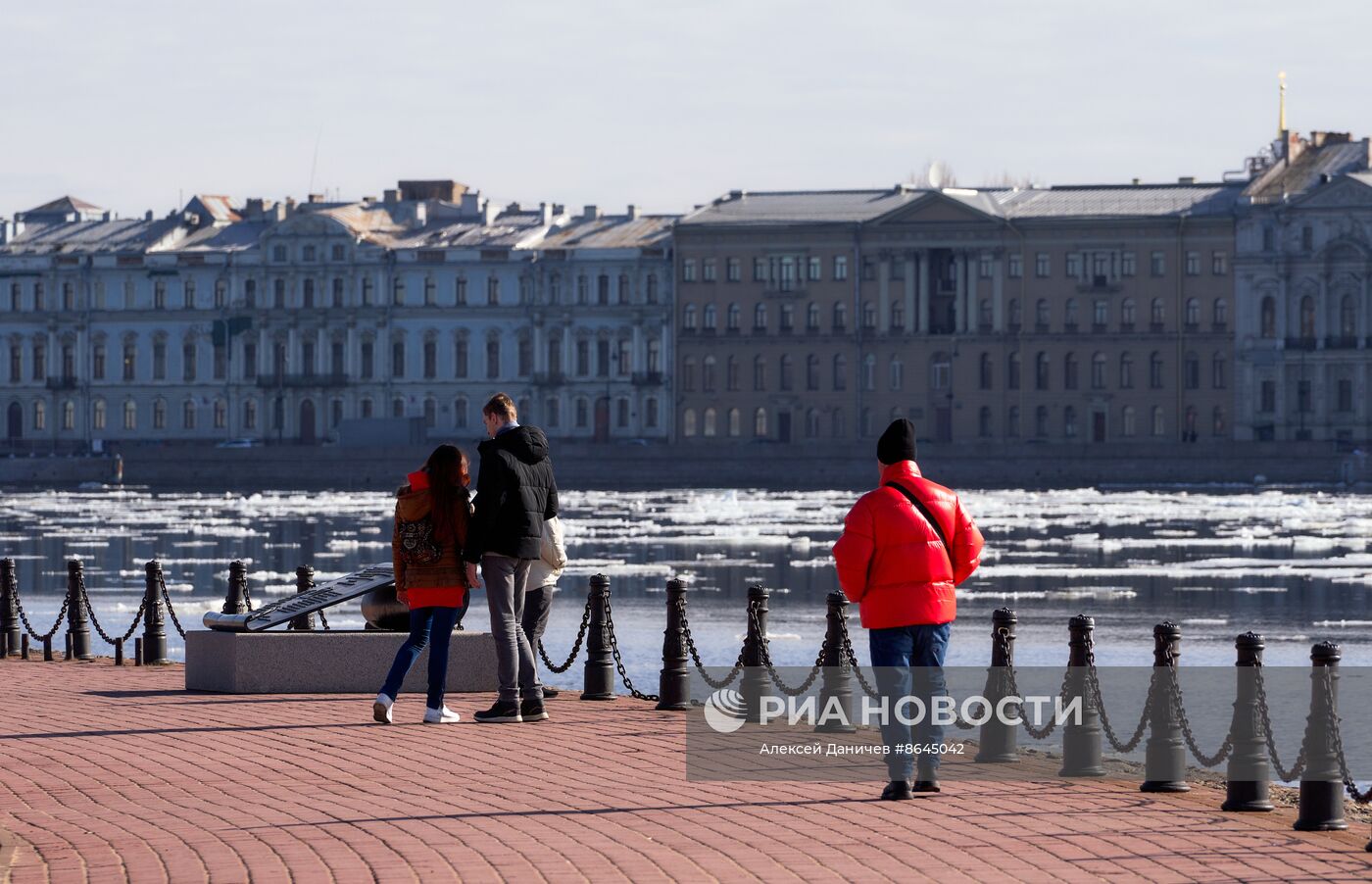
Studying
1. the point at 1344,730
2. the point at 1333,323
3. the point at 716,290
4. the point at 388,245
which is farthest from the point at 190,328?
the point at 1344,730

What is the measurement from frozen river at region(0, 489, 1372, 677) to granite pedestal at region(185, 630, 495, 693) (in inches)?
184

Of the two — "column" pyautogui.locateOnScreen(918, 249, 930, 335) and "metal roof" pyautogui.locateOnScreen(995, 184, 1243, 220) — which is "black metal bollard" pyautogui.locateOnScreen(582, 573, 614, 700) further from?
"column" pyautogui.locateOnScreen(918, 249, 930, 335)

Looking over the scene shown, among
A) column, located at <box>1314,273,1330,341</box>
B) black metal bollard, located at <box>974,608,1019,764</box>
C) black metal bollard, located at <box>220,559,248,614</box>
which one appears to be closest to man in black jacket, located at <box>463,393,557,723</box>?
black metal bollard, located at <box>974,608,1019,764</box>

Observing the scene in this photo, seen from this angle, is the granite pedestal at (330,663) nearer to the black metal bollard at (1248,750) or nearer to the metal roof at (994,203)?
the black metal bollard at (1248,750)

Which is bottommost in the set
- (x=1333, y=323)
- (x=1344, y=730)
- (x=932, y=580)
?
(x=1344, y=730)

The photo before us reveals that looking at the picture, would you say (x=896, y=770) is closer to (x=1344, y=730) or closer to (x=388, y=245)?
(x=1344, y=730)

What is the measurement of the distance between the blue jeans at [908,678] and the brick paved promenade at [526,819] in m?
0.25

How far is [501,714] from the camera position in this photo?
40.4 feet

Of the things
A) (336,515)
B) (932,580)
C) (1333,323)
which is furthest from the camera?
(1333,323)

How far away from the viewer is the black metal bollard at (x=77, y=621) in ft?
59.0

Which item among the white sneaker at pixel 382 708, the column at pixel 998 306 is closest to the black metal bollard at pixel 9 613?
the white sneaker at pixel 382 708

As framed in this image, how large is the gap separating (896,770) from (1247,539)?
37200 mm

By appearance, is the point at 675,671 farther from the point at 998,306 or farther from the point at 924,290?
the point at 924,290

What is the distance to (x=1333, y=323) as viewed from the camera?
3612 inches
